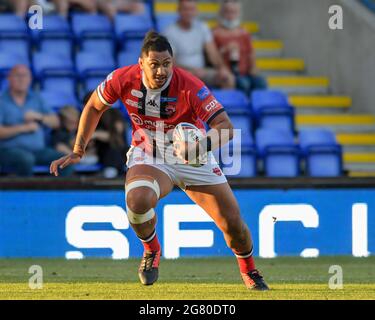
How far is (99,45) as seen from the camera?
1548 centimetres

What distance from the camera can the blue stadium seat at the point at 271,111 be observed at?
15.0 metres

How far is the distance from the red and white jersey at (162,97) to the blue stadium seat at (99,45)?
19.1ft

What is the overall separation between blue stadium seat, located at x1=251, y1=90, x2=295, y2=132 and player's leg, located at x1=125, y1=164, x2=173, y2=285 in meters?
5.39

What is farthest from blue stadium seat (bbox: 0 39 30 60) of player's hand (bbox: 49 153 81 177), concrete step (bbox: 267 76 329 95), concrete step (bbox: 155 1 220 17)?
player's hand (bbox: 49 153 81 177)

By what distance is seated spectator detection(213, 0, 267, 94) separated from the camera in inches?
604

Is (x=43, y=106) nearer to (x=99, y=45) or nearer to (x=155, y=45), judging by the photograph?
(x=99, y=45)

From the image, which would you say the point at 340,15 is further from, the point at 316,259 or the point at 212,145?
the point at 212,145

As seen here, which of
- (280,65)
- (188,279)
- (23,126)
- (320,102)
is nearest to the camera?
(188,279)

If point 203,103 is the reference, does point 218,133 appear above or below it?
below

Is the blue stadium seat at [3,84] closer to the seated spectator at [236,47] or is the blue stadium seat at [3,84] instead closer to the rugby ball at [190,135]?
the seated spectator at [236,47]

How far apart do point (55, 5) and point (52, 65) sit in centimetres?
101

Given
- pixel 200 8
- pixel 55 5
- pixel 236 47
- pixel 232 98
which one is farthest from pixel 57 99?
pixel 200 8

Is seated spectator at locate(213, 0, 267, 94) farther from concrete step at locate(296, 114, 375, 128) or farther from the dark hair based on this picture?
the dark hair
